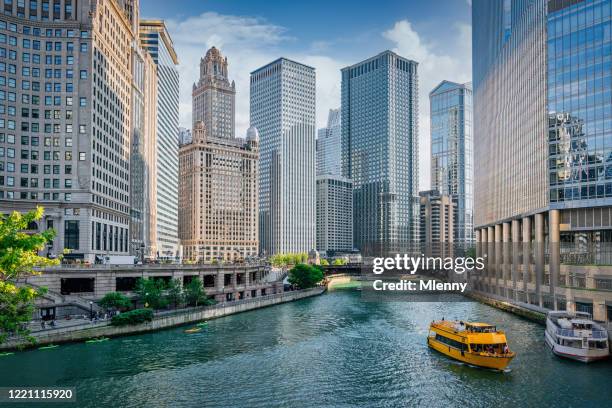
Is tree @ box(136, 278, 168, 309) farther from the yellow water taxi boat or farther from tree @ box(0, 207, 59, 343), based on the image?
tree @ box(0, 207, 59, 343)

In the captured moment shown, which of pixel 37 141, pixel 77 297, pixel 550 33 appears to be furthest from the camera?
pixel 37 141

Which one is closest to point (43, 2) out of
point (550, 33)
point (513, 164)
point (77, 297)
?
point (77, 297)

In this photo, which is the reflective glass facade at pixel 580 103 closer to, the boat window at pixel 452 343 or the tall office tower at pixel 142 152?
the boat window at pixel 452 343

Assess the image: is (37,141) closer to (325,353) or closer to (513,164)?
Answer: (325,353)

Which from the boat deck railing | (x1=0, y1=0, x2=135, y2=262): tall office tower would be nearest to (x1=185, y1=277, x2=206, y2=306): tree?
(x1=0, y1=0, x2=135, y2=262): tall office tower

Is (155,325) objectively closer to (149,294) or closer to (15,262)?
(149,294)
